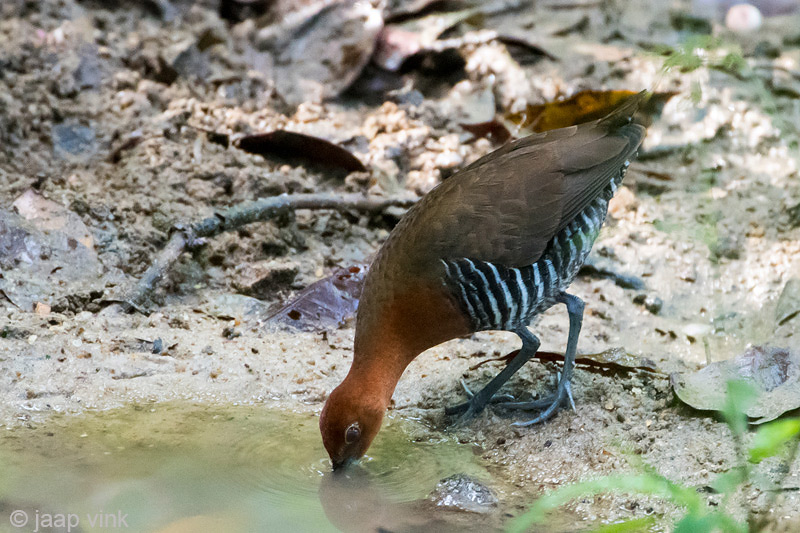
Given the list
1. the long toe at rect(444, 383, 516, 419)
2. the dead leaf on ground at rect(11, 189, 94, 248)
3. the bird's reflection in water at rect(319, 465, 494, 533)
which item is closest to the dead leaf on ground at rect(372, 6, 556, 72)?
the dead leaf on ground at rect(11, 189, 94, 248)

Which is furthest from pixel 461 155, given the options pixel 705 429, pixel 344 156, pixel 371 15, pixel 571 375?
pixel 705 429

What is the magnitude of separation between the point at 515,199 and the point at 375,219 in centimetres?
177

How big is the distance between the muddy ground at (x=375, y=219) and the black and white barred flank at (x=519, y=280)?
13.3 inches

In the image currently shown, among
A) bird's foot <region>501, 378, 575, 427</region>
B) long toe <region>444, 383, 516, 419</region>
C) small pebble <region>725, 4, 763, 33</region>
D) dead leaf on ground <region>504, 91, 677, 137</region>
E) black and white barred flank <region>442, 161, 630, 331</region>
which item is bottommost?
long toe <region>444, 383, 516, 419</region>

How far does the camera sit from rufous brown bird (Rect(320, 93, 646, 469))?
3.29 metres

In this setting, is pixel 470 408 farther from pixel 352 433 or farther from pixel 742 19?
pixel 742 19

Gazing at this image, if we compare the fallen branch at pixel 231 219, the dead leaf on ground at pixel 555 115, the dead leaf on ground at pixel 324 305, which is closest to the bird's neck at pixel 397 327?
the dead leaf on ground at pixel 324 305

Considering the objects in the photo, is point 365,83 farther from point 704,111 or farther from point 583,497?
point 583,497

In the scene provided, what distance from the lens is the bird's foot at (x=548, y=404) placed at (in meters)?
3.49

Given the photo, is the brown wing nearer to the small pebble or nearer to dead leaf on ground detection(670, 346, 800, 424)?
dead leaf on ground detection(670, 346, 800, 424)

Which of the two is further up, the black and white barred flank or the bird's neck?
the black and white barred flank

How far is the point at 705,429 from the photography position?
329 cm

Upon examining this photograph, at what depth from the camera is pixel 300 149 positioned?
5.47 metres

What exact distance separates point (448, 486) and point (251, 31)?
4704 millimetres
